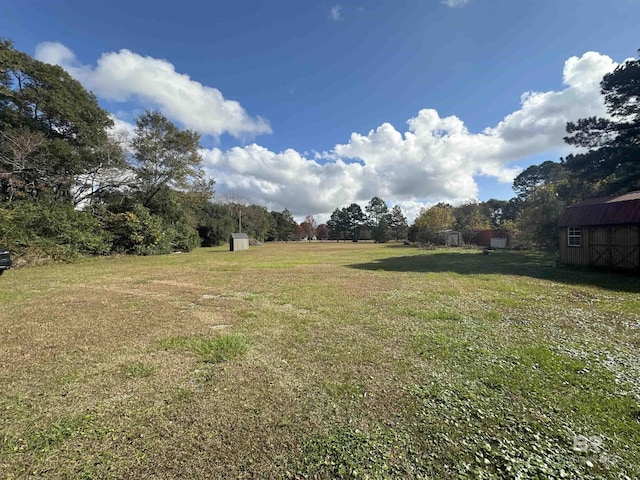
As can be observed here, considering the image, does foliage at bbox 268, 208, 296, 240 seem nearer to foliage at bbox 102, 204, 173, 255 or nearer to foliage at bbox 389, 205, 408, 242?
foliage at bbox 389, 205, 408, 242

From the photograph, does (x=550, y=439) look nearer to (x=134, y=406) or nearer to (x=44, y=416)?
(x=134, y=406)

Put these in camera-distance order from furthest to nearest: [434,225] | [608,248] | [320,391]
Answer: [434,225] < [608,248] < [320,391]

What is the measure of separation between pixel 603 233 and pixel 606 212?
0.95m

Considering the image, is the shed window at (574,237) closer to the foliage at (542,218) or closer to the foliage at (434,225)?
the foliage at (542,218)

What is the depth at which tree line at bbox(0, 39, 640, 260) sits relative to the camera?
14.1m

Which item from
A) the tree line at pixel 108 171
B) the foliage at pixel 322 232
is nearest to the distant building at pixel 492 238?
the tree line at pixel 108 171

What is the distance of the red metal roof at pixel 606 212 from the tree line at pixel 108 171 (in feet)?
11.1

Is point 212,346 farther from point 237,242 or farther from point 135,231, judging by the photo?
point 237,242

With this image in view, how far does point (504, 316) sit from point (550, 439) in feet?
12.8

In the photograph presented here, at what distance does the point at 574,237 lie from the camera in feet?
43.8

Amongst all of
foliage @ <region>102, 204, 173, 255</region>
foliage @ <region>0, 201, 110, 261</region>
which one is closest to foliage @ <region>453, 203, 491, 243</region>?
foliage @ <region>102, 204, 173, 255</region>

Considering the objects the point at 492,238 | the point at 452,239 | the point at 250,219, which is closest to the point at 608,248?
the point at 492,238

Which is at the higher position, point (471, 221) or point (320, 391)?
point (471, 221)

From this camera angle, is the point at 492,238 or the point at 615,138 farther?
the point at 492,238
